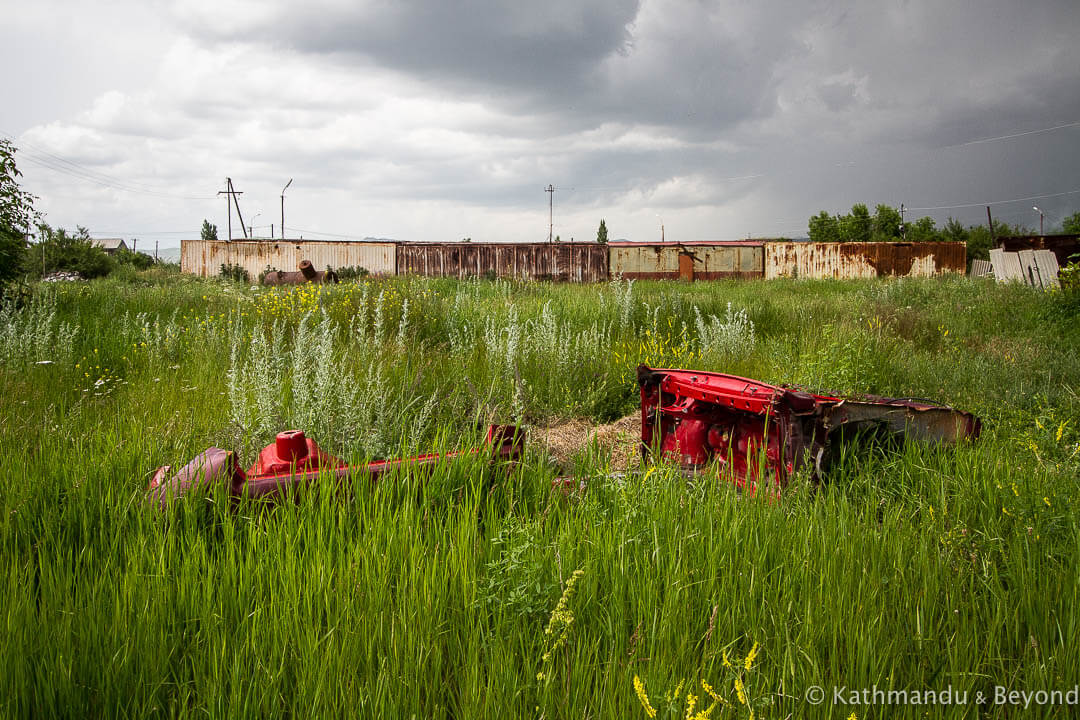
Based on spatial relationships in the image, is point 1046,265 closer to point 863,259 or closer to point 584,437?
point 863,259

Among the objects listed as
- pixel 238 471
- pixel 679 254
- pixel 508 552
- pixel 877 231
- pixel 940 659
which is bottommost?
pixel 940 659

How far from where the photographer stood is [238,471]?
115 inches

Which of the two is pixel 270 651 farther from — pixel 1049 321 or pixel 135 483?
pixel 1049 321

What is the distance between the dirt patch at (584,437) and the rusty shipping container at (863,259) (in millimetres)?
28768

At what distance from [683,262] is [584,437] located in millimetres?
28063

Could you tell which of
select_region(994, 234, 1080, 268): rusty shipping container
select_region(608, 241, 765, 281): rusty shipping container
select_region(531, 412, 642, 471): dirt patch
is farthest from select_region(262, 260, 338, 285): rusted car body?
select_region(994, 234, 1080, 268): rusty shipping container

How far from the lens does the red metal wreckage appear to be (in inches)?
115

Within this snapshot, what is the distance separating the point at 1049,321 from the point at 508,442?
12144 mm

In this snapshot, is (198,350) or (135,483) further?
(198,350)

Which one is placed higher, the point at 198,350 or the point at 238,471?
the point at 198,350

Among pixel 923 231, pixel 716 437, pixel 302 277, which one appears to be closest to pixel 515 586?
pixel 716 437

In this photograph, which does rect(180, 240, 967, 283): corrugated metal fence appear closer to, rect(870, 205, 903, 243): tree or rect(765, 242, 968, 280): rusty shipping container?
rect(765, 242, 968, 280): rusty shipping container

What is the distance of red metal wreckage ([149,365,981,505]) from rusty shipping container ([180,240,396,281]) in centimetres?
3220


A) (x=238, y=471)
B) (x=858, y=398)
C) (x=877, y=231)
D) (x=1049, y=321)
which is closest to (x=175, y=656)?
(x=238, y=471)
